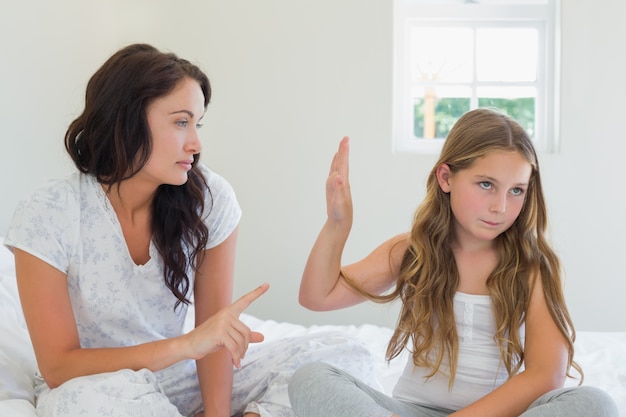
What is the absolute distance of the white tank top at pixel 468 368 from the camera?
5.11ft

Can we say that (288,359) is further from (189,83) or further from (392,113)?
(392,113)

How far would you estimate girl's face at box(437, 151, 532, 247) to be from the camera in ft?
5.05

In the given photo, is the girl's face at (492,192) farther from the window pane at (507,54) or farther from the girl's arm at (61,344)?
the window pane at (507,54)

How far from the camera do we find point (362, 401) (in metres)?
1.38

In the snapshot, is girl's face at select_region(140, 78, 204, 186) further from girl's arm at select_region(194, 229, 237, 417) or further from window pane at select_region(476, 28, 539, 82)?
window pane at select_region(476, 28, 539, 82)

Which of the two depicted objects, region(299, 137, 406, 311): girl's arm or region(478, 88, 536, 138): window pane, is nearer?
region(299, 137, 406, 311): girl's arm

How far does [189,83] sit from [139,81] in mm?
106

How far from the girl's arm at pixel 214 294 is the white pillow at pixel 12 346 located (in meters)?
0.34

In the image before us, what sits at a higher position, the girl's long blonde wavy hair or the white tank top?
the girl's long blonde wavy hair

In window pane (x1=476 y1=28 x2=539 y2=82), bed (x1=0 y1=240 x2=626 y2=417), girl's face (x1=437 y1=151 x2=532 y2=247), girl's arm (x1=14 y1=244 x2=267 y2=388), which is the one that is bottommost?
bed (x1=0 y1=240 x2=626 y2=417)

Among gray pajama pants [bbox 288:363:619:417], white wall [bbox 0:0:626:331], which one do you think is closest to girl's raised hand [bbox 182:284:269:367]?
gray pajama pants [bbox 288:363:619:417]

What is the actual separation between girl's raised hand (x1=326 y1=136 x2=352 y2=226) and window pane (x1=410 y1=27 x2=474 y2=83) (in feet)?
6.42

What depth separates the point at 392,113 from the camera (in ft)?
10.6

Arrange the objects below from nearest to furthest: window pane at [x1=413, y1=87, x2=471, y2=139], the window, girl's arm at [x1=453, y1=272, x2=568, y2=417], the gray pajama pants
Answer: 1. the gray pajama pants
2. girl's arm at [x1=453, y1=272, x2=568, y2=417]
3. the window
4. window pane at [x1=413, y1=87, x2=471, y2=139]
